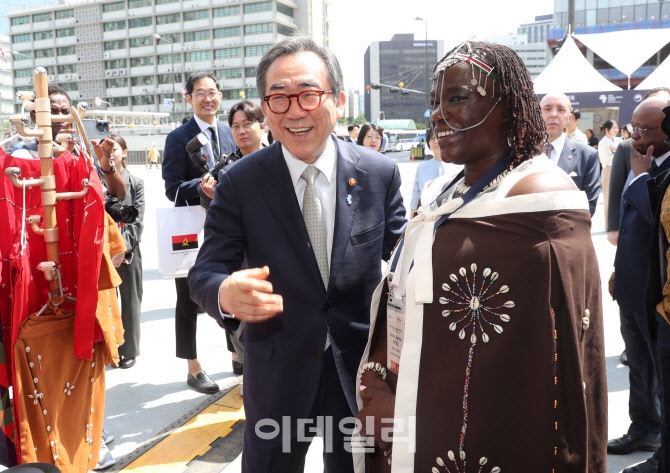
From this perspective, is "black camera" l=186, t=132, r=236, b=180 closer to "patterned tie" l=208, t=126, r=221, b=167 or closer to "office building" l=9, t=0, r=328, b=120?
"patterned tie" l=208, t=126, r=221, b=167

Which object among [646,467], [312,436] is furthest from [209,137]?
[646,467]

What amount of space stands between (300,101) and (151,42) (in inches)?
3366

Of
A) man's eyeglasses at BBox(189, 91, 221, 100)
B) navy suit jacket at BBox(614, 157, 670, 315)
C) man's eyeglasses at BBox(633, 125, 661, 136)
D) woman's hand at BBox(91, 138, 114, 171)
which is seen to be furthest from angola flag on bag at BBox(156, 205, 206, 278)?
man's eyeglasses at BBox(633, 125, 661, 136)

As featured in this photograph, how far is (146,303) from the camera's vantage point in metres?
6.40

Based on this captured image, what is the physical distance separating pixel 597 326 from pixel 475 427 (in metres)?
0.41

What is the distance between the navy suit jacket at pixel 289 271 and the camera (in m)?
1.93

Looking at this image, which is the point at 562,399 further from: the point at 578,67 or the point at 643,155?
the point at 578,67

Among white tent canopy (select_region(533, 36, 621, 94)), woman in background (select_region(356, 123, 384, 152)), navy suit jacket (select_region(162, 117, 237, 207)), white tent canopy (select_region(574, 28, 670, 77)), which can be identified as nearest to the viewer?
navy suit jacket (select_region(162, 117, 237, 207))

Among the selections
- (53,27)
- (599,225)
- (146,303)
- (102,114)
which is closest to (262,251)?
(146,303)

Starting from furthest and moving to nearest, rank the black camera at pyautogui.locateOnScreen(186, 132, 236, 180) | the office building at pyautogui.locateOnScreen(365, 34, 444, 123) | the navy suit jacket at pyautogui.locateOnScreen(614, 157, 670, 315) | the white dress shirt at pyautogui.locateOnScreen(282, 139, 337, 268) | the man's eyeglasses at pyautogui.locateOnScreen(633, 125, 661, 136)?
the office building at pyautogui.locateOnScreen(365, 34, 444, 123)
the black camera at pyautogui.locateOnScreen(186, 132, 236, 180)
the man's eyeglasses at pyautogui.locateOnScreen(633, 125, 661, 136)
the navy suit jacket at pyautogui.locateOnScreen(614, 157, 670, 315)
the white dress shirt at pyautogui.locateOnScreen(282, 139, 337, 268)

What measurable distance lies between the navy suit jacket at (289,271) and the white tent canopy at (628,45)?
2286cm

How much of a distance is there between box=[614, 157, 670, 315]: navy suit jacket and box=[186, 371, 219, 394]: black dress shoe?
9.18 feet

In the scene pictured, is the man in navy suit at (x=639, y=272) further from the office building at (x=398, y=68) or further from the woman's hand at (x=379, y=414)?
the office building at (x=398, y=68)

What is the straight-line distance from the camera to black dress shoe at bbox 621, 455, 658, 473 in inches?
111
